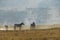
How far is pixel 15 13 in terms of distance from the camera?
1865 millimetres

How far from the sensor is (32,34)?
174 cm

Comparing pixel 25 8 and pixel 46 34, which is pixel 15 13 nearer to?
pixel 25 8

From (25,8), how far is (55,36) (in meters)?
0.54

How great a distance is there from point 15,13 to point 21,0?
195 mm

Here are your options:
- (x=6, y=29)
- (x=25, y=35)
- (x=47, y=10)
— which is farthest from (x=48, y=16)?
(x=6, y=29)

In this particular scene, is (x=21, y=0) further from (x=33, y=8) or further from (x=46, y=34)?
(x=46, y=34)

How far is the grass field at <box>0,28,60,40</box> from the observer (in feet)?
5.68

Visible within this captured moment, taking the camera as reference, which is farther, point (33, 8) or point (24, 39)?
point (33, 8)

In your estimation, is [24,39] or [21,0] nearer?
[24,39]

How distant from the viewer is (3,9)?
6.17 ft

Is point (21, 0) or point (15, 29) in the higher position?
point (21, 0)

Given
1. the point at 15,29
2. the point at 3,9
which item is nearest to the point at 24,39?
the point at 15,29

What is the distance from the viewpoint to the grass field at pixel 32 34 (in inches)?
68.2

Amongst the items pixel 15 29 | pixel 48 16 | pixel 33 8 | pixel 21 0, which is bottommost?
pixel 15 29
